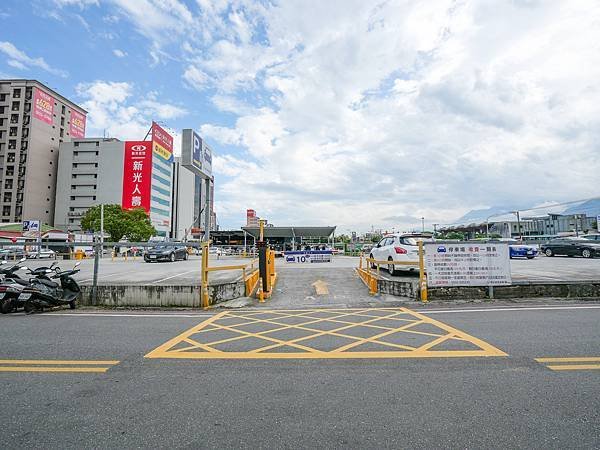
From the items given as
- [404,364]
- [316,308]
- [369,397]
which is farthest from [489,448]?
[316,308]

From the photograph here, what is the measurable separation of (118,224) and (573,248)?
2094 inches

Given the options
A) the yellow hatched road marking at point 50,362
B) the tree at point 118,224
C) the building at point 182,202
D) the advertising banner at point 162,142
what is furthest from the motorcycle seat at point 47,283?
the building at point 182,202

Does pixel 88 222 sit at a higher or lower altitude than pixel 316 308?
higher

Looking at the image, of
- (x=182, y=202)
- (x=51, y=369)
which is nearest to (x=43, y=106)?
(x=182, y=202)

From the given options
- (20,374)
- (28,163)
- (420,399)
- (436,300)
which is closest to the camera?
(420,399)

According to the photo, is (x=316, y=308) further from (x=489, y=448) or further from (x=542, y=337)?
(x=489, y=448)

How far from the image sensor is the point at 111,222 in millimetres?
48250

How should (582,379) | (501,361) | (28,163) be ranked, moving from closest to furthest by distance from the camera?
(582,379) < (501,361) < (28,163)

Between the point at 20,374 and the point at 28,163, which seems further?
the point at 28,163

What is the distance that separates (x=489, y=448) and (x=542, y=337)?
3.39m

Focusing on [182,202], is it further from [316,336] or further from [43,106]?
[316,336]

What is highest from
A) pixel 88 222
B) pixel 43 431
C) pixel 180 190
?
pixel 180 190

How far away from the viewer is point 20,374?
11.6 ft

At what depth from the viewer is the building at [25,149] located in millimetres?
65062
